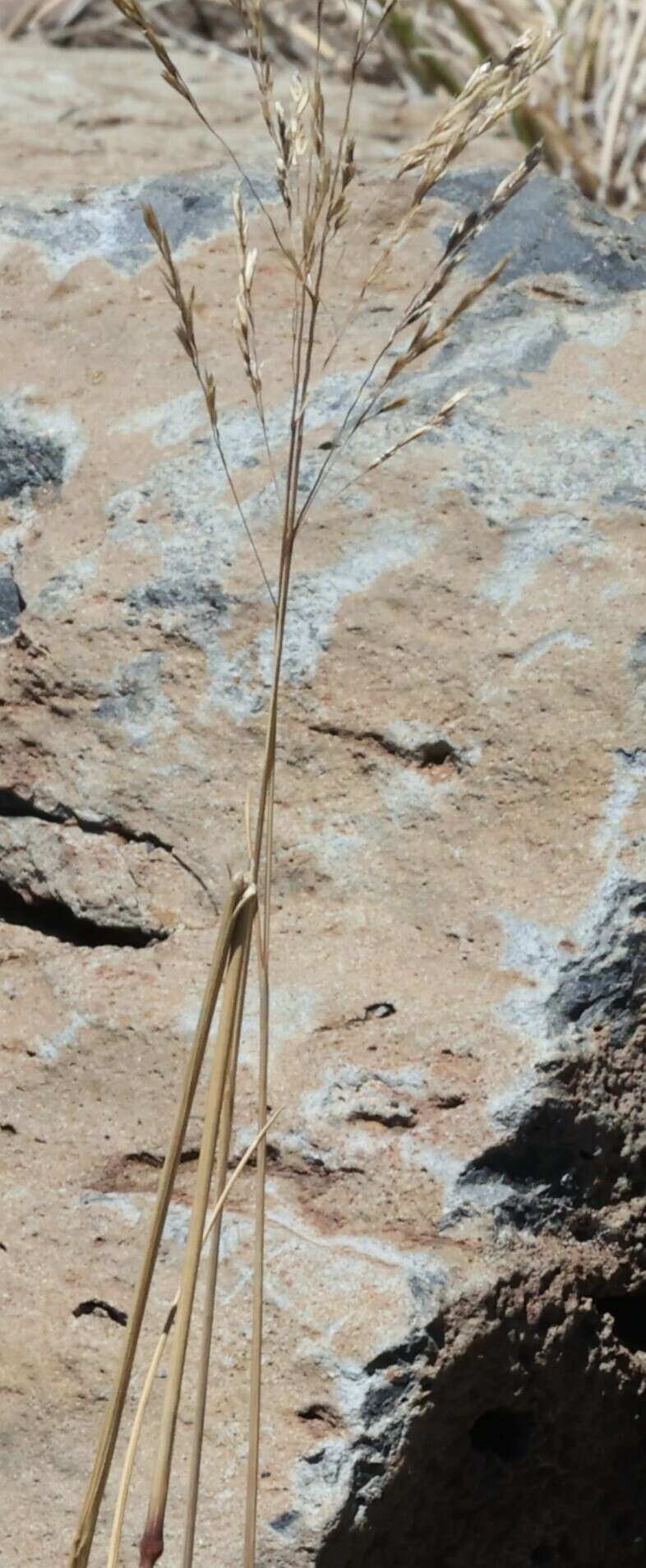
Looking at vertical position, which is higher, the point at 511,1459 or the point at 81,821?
the point at 81,821

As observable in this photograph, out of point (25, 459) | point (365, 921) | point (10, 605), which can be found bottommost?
point (365, 921)

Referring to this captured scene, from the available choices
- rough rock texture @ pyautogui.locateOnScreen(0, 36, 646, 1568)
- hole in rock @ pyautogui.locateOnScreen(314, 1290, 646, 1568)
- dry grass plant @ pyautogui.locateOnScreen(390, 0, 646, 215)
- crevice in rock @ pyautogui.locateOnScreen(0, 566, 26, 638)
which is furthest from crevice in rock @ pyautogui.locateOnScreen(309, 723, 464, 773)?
dry grass plant @ pyautogui.locateOnScreen(390, 0, 646, 215)

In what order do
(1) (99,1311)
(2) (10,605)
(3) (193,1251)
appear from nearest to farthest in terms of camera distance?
(3) (193,1251) < (1) (99,1311) < (2) (10,605)

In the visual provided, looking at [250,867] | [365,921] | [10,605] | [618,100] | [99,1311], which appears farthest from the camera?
[618,100]

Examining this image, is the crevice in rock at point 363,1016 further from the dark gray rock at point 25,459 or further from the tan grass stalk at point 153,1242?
the dark gray rock at point 25,459

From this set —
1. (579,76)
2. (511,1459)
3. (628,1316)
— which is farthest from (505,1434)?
(579,76)

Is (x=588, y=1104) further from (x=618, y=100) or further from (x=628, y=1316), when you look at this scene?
(x=618, y=100)

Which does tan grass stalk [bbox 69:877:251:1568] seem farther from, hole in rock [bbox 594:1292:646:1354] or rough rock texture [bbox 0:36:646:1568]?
hole in rock [bbox 594:1292:646:1354]
